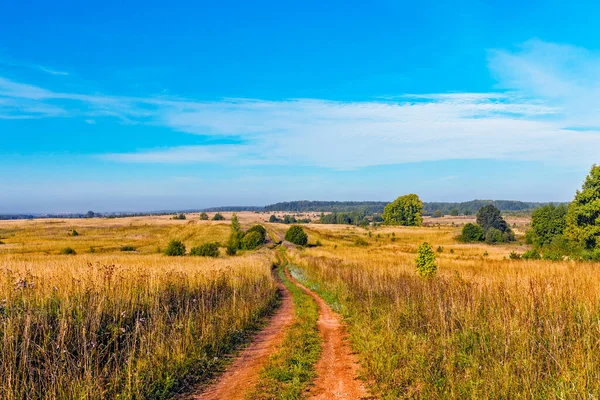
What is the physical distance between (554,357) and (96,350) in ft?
27.8

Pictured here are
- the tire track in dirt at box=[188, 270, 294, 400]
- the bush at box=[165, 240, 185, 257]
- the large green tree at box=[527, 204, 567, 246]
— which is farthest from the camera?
the large green tree at box=[527, 204, 567, 246]

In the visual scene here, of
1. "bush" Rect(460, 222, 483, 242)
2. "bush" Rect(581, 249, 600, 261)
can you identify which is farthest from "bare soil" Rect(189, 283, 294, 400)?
"bush" Rect(460, 222, 483, 242)

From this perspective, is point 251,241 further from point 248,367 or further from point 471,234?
point 248,367

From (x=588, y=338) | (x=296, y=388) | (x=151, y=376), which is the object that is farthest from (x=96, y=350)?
(x=588, y=338)

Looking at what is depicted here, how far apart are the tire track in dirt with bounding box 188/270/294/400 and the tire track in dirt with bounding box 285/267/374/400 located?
1.25m

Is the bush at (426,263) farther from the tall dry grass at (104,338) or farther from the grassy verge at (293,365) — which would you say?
the tall dry grass at (104,338)

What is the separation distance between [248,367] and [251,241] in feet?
158

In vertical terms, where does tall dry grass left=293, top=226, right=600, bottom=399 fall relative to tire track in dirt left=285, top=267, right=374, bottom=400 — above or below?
above

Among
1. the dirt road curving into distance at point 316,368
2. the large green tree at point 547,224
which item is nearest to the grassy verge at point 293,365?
the dirt road curving into distance at point 316,368

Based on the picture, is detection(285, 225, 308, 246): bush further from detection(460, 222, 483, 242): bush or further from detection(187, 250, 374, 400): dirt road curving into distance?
detection(187, 250, 374, 400): dirt road curving into distance

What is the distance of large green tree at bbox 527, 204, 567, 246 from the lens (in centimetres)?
6003

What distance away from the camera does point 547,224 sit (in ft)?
202

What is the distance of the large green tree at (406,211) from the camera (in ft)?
436

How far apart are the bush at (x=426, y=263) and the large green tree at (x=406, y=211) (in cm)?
11879
